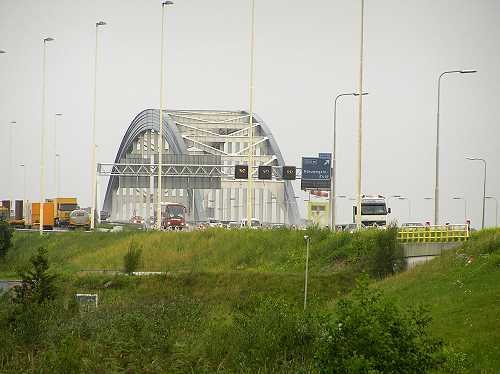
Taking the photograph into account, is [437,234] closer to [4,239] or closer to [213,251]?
[213,251]

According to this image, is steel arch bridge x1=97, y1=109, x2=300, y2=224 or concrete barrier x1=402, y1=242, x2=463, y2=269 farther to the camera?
steel arch bridge x1=97, y1=109, x2=300, y2=224

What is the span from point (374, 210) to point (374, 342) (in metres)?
67.2

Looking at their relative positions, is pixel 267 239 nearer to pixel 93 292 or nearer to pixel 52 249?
pixel 93 292

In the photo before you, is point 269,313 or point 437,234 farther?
point 437,234

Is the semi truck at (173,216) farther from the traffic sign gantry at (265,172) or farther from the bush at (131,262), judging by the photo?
the bush at (131,262)

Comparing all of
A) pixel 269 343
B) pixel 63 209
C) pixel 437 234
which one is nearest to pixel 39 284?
pixel 269 343

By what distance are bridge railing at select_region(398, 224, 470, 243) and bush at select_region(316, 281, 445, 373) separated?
35898 mm

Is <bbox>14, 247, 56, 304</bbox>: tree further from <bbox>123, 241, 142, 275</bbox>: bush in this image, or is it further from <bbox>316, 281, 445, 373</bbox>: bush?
<bbox>316, 281, 445, 373</bbox>: bush

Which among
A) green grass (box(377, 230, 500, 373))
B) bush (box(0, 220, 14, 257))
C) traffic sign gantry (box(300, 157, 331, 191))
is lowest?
bush (box(0, 220, 14, 257))

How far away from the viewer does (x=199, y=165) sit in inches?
4619

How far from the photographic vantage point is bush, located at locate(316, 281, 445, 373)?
2389 centimetres

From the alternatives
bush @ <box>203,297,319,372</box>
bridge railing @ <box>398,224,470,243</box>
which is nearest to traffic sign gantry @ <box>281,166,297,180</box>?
bridge railing @ <box>398,224,470,243</box>

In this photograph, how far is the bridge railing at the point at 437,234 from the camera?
199 feet

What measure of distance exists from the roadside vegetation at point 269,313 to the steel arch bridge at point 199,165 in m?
46.6
